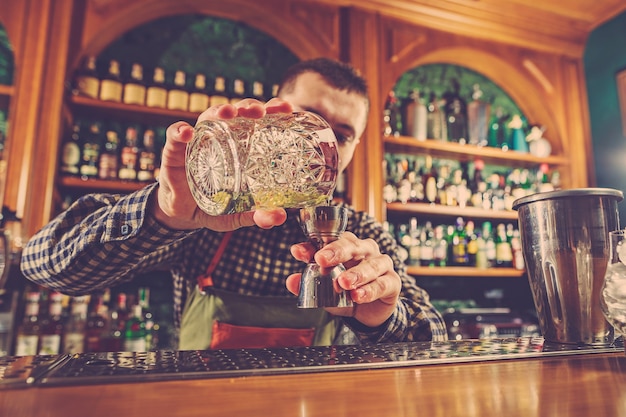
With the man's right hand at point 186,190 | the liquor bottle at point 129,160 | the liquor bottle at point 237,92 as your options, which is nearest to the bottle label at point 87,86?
the liquor bottle at point 129,160

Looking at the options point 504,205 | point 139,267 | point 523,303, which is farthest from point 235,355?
point 523,303

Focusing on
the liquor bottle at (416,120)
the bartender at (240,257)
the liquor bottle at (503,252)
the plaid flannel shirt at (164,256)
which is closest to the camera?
the bartender at (240,257)

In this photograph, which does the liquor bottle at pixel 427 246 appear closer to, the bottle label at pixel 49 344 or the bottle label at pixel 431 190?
the bottle label at pixel 431 190

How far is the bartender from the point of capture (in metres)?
0.75

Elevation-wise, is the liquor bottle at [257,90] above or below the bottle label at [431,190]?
above

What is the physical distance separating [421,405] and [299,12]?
2.57m

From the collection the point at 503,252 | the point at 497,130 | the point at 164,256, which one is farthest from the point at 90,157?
the point at 497,130

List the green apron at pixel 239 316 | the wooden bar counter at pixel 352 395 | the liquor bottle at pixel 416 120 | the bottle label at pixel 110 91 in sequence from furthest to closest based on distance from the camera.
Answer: the liquor bottle at pixel 416 120, the bottle label at pixel 110 91, the green apron at pixel 239 316, the wooden bar counter at pixel 352 395

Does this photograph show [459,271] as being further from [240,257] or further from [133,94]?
[133,94]

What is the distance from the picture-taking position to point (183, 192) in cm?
77

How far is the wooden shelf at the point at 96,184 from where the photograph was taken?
2.12 meters

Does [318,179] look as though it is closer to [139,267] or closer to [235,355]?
[235,355]

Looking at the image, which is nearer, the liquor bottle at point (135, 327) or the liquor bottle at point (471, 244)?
the liquor bottle at point (135, 327)

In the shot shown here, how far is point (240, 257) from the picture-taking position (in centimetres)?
132
